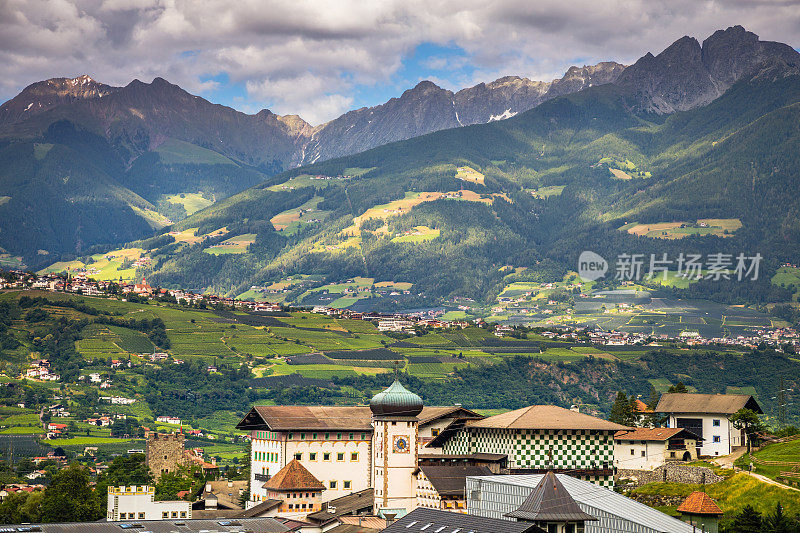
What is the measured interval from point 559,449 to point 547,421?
2058 millimetres

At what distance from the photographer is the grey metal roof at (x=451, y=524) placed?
5100 cm

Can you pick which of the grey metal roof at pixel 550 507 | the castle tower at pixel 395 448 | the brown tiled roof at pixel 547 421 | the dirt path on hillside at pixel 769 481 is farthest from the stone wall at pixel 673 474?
the grey metal roof at pixel 550 507

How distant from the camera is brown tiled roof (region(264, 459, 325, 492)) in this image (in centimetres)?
8606

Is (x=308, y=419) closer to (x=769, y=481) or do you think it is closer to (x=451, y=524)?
(x=769, y=481)

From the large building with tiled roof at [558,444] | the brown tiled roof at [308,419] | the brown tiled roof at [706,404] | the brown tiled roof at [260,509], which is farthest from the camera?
the brown tiled roof at [706,404]

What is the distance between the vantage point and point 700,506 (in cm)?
6681

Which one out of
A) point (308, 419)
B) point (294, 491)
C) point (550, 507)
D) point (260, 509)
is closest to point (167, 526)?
point (260, 509)

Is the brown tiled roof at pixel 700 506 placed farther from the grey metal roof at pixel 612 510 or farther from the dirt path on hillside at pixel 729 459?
the dirt path on hillside at pixel 729 459

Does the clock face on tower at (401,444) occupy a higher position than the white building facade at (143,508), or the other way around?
the clock face on tower at (401,444)

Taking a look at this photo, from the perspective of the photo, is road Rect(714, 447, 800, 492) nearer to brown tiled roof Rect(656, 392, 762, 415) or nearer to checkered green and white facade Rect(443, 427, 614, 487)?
brown tiled roof Rect(656, 392, 762, 415)

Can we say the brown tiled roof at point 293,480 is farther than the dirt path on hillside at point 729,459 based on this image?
No

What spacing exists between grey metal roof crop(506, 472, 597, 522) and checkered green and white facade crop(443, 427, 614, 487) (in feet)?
82.1

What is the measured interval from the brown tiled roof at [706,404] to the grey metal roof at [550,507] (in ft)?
170

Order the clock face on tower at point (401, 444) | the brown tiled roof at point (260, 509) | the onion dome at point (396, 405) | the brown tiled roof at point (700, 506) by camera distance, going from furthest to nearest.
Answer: the onion dome at point (396, 405), the brown tiled roof at point (260, 509), the clock face on tower at point (401, 444), the brown tiled roof at point (700, 506)
